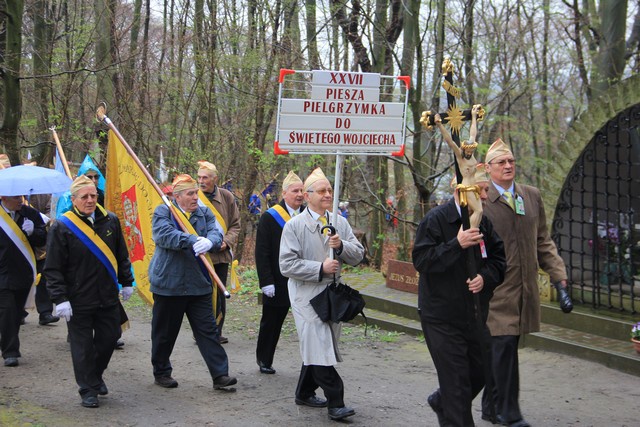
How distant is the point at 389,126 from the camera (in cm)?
667

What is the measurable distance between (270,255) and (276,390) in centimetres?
134

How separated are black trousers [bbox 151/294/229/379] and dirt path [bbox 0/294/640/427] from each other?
1.01ft

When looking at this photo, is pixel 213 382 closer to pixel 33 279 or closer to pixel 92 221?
pixel 92 221

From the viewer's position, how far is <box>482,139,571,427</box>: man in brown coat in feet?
19.6

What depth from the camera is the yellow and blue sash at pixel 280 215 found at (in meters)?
7.71

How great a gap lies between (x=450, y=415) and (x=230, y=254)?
4.62 metres

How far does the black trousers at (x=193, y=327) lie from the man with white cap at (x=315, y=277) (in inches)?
34.5

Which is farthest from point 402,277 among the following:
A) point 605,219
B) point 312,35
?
point 312,35

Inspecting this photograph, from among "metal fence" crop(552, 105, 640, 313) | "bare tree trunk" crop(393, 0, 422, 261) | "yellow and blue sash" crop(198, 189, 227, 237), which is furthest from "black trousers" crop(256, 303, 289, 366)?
"bare tree trunk" crop(393, 0, 422, 261)

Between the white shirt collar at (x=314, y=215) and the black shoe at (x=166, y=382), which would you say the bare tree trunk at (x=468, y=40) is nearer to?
the white shirt collar at (x=314, y=215)

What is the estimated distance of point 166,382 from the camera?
285 inches

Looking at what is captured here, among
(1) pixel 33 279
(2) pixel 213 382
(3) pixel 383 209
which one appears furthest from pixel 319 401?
(3) pixel 383 209

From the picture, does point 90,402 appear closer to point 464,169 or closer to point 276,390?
point 276,390

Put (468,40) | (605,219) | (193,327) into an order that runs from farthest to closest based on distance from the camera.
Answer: (468,40) → (605,219) → (193,327)
